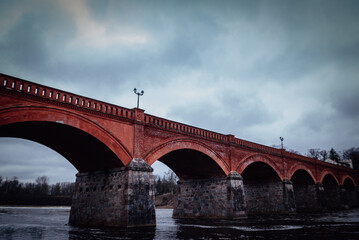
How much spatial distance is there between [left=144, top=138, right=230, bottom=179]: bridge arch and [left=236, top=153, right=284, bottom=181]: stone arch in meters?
1.93

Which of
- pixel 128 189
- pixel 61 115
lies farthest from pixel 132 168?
pixel 61 115

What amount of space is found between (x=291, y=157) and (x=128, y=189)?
72.3 ft

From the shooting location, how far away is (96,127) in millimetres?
13891

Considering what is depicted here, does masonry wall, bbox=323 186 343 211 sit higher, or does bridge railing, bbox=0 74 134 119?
bridge railing, bbox=0 74 134 119

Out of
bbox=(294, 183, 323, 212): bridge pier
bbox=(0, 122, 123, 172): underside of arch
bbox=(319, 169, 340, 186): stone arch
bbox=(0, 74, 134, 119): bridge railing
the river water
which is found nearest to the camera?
the river water

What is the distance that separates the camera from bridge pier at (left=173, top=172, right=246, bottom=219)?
2053 centimetres

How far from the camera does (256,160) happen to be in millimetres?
24859

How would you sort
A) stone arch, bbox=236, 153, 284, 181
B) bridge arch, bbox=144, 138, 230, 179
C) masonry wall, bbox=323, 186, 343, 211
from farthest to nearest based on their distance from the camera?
masonry wall, bbox=323, 186, 343, 211, stone arch, bbox=236, 153, 284, 181, bridge arch, bbox=144, 138, 230, 179

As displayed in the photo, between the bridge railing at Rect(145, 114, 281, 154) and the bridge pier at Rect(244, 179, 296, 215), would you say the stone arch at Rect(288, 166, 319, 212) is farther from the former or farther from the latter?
the bridge railing at Rect(145, 114, 281, 154)

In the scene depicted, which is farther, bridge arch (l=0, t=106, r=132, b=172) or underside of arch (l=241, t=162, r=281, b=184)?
underside of arch (l=241, t=162, r=281, b=184)

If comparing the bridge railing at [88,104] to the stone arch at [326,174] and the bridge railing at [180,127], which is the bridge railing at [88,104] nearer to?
the bridge railing at [180,127]

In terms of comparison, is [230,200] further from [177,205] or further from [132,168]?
[132,168]

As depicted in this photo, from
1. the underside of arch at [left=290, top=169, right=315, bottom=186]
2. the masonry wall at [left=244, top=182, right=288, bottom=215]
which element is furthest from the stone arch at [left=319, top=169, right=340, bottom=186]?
the masonry wall at [left=244, top=182, right=288, bottom=215]

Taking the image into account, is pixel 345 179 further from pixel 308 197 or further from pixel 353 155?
pixel 353 155
